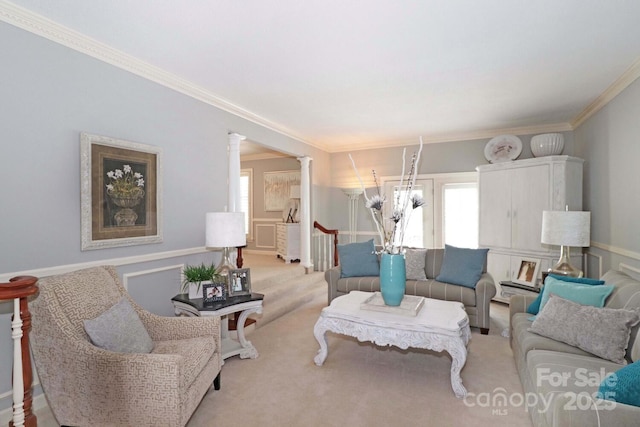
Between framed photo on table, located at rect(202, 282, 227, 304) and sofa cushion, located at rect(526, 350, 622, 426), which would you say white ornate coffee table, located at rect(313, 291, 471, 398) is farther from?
framed photo on table, located at rect(202, 282, 227, 304)

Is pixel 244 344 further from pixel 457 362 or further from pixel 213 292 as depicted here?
pixel 457 362

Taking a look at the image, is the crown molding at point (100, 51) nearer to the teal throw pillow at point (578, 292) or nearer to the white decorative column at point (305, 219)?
the white decorative column at point (305, 219)

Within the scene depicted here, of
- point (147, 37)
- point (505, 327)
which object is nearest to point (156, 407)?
point (147, 37)

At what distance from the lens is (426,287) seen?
405cm

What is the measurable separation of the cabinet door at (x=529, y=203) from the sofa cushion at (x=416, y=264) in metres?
1.38

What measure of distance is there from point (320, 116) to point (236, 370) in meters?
3.28

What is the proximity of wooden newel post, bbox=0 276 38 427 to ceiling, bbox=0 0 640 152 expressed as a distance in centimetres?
177

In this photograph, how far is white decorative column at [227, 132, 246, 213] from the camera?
4.15 metres

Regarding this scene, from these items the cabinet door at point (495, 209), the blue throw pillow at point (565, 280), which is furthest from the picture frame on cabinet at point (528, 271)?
the blue throw pillow at point (565, 280)

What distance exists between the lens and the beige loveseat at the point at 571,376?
1322mm

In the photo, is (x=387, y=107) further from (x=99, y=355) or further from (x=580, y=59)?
(x=99, y=355)

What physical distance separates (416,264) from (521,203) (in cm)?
174

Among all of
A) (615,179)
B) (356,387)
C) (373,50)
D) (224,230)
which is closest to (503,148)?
(615,179)

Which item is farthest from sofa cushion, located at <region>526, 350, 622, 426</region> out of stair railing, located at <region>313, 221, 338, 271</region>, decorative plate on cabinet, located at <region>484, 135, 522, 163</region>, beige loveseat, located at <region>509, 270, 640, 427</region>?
stair railing, located at <region>313, 221, 338, 271</region>
